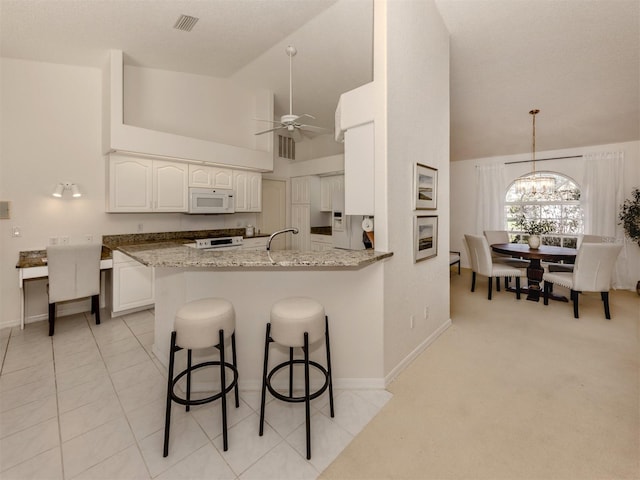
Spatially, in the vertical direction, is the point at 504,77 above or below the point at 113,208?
above

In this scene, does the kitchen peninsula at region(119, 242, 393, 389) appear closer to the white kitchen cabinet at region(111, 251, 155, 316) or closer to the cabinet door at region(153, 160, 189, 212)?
the white kitchen cabinet at region(111, 251, 155, 316)

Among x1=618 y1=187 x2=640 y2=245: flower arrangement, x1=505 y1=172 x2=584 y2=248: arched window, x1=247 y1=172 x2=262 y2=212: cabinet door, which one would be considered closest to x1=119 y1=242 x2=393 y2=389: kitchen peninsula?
x1=247 y1=172 x2=262 y2=212: cabinet door

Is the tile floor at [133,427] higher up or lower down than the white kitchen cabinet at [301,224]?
lower down

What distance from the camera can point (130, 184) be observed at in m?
3.76

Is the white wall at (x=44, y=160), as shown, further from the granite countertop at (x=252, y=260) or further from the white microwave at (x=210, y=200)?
the granite countertop at (x=252, y=260)

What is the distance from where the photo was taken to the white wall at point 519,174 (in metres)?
4.86

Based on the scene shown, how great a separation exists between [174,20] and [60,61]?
176 cm

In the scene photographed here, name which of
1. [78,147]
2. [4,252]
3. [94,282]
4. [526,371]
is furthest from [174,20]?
[526,371]

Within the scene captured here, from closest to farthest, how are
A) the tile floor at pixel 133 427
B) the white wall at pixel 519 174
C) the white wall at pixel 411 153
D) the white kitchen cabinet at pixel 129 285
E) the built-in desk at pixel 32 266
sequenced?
the tile floor at pixel 133 427 < the white wall at pixel 411 153 < the built-in desk at pixel 32 266 < the white kitchen cabinet at pixel 129 285 < the white wall at pixel 519 174

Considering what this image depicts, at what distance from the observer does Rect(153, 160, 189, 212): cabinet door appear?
3.96m

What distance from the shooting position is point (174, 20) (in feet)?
9.41

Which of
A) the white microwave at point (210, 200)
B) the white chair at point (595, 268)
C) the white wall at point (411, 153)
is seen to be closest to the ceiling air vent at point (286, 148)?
the white microwave at point (210, 200)

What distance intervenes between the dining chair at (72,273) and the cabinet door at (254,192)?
2291mm

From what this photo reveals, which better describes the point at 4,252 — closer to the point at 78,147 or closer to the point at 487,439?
the point at 78,147
